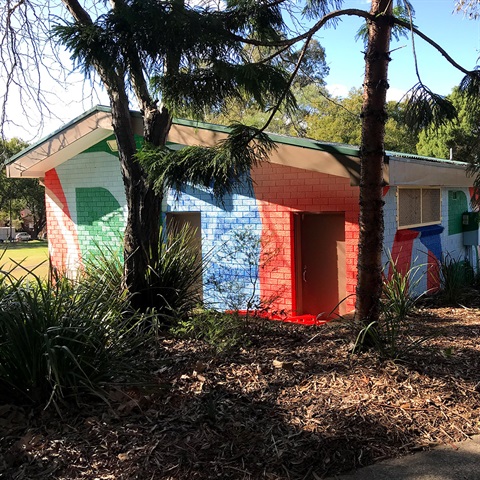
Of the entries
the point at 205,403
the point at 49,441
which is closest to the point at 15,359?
the point at 49,441

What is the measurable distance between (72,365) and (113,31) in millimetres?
2781

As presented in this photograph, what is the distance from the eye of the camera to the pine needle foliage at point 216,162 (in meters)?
5.03

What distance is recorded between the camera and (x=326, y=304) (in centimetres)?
981

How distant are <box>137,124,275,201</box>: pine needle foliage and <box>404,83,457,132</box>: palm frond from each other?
1924mm

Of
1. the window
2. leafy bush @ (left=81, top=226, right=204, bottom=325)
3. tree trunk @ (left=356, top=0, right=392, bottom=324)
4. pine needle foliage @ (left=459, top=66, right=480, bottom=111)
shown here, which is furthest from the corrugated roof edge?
tree trunk @ (left=356, top=0, right=392, bottom=324)

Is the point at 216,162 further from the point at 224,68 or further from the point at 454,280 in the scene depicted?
the point at 454,280

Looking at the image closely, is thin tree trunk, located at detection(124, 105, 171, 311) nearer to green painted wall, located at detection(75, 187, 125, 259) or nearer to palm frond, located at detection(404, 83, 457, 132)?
palm frond, located at detection(404, 83, 457, 132)

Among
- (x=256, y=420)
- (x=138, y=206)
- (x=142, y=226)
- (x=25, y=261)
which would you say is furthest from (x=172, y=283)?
(x=25, y=261)

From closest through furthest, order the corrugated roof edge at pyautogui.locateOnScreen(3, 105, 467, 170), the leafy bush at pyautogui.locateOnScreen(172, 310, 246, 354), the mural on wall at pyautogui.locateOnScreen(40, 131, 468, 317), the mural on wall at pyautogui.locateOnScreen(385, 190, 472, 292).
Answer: the leafy bush at pyautogui.locateOnScreen(172, 310, 246, 354)
the corrugated roof edge at pyautogui.locateOnScreen(3, 105, 467, 170)
the mural on wall at pyautogui.locateOnScreen(40, 131, 468, 317)
the mural on wall at pyautogui.locateOnScreen(385, 190, 472, 292)

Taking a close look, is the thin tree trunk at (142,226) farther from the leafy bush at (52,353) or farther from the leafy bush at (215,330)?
the leafy bush at (52,353)

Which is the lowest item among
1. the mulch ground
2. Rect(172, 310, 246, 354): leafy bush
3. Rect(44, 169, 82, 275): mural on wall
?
the mulch ground

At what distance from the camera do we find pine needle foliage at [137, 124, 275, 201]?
16.5 feet

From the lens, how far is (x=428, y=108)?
600cm

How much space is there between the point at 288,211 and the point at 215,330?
459 centimetres
